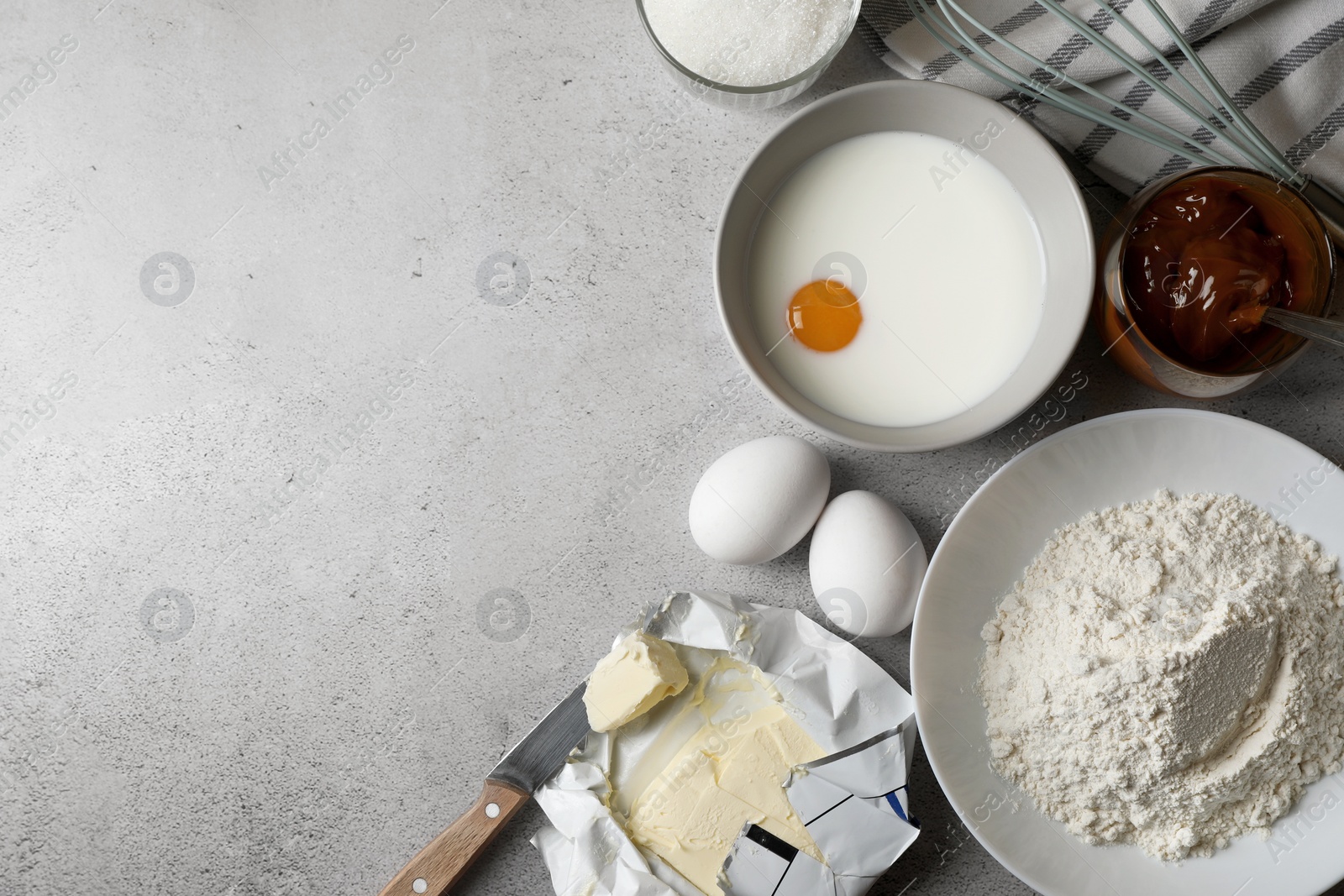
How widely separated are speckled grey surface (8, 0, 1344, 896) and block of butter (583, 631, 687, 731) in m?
0.07

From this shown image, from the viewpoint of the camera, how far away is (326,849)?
100cm

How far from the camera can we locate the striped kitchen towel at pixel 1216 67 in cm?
85

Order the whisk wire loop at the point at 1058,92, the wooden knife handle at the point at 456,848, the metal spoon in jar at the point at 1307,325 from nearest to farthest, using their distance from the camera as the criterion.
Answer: the metal spoon in jar at the point at 1307,325, the whisk wire loop at the point at 1058,92, the wooden knife handle at the point at 456,848

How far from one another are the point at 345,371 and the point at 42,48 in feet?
1.87

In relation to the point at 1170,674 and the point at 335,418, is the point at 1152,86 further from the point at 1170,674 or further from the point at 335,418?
the point at 335,418

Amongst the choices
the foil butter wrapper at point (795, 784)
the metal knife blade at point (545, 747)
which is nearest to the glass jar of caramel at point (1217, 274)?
the foil butter wrapper at point (795, 784)

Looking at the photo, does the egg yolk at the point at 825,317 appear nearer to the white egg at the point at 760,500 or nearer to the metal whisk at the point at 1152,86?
the white egg at the point at 760,500

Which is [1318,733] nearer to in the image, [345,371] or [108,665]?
[345,371]

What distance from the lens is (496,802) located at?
3.11ft

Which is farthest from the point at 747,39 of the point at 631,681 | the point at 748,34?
the point at 631,681

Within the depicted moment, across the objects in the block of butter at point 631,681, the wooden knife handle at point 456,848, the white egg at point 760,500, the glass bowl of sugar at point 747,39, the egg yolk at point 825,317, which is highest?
the glass bowl of sugar at point 747,39

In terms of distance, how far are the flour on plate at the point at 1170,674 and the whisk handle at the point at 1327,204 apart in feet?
1.00

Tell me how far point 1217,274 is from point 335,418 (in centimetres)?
98

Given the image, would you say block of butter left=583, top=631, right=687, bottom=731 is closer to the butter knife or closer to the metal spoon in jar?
the butter knife
